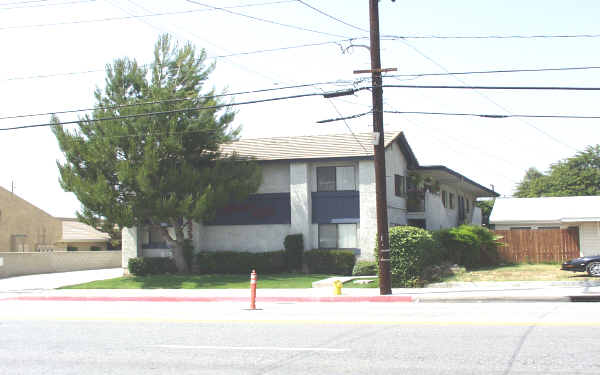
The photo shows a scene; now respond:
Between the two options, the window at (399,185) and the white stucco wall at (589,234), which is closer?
the white stucco wall at (589,234)

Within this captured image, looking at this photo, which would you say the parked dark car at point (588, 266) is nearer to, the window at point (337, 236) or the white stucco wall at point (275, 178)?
the window at point (337, 236)

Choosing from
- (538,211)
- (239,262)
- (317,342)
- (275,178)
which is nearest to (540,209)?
(538,211)

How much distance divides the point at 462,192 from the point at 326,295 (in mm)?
26325

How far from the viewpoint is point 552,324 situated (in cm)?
1164

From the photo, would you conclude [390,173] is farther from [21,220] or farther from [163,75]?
[21,220]

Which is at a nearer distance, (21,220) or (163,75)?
(163,75)

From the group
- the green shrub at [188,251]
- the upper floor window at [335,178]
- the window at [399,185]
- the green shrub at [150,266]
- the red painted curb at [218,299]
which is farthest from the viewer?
the window at [399,185]

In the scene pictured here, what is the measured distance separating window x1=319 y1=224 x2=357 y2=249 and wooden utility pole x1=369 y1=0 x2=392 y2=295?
30.1 ft

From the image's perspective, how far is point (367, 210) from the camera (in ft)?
96.8

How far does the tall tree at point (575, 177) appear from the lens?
6319 cm

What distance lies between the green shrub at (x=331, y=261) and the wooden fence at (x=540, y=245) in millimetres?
6673

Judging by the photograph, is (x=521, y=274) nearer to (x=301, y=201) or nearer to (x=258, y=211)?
(x=301, y=201)

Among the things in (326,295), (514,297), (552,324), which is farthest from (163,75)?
(552,324)

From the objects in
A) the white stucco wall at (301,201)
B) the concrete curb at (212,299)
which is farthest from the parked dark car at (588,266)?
the white stucco wall at (301,201)
